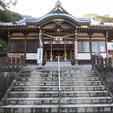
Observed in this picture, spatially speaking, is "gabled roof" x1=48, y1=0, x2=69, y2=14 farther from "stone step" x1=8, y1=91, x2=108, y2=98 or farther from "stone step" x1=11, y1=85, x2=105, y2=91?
"stone step" x1=8, y1=91, x2=108, y2=98

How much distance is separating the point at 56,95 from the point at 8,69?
11.6ft

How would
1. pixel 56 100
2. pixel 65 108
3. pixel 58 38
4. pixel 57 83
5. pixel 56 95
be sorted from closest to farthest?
pixel 65 108 < pixel 56 100 < pixel 56 95 < pixel 57 83 < pixel 58 38

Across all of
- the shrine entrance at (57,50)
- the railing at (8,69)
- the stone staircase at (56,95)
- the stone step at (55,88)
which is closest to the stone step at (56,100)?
the stone staircase at (56,95)

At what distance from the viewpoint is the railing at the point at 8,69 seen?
197 inches

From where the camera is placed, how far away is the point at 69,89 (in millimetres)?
5039

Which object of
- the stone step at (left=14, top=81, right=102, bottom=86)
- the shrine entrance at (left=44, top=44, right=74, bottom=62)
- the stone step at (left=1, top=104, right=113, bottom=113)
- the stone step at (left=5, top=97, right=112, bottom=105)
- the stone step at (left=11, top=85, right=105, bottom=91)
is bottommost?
the stone step at (left=1, top=104, right=113, bottom=113)

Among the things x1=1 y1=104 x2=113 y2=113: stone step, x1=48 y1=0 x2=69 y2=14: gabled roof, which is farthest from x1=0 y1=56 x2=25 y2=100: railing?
x1=48 y1=0 x2=69 y2=14: gabled roof

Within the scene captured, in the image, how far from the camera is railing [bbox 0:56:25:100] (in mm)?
5008

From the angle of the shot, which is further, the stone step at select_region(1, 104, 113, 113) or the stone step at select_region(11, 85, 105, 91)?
the stone step at select_region(11, 85, 105, 91)

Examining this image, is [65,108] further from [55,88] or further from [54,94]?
[55,88]

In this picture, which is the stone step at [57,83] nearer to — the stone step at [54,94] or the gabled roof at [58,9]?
the stone step at [54,94]

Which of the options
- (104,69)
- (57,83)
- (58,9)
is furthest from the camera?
(58,9)

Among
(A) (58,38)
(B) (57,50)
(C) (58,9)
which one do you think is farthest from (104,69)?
(C) (58,9)

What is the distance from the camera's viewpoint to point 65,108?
3959mm
